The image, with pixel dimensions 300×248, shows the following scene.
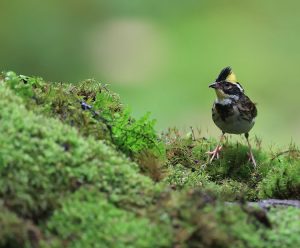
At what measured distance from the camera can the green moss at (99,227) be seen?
2.33 metres

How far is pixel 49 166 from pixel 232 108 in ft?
10.8

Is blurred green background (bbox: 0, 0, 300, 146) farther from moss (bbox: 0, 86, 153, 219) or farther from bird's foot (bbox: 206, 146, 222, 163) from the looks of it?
moss (bbox: 0, 86, 153, 219)

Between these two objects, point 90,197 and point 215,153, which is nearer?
point 90,197

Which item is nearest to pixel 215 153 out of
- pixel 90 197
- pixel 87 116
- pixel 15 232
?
pixel 87 116

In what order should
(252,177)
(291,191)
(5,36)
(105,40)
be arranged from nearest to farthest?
(291,191)
(252,177)
(5,36)
(105,40)

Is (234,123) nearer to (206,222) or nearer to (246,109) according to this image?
(246,109)

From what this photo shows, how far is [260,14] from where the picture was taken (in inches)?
601

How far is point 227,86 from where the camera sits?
549 cm

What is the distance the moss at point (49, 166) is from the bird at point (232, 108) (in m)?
2.79

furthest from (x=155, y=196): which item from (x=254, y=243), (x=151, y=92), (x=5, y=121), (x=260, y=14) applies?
(x=260, y=14)

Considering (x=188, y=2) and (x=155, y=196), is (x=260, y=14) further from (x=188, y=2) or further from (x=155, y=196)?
(x=155, y=196)

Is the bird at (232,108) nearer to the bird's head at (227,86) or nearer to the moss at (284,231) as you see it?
the bird's head at (227,86)

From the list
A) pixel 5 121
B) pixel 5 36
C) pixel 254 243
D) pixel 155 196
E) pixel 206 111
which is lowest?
pixel 254 243

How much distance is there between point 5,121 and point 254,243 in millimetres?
1158
